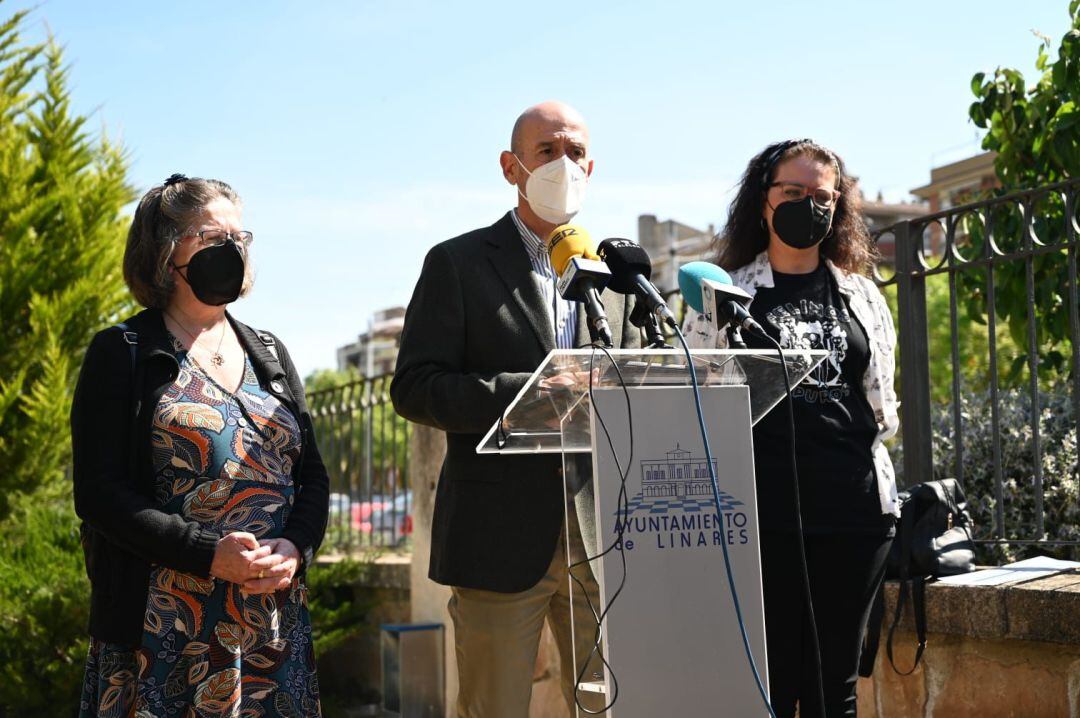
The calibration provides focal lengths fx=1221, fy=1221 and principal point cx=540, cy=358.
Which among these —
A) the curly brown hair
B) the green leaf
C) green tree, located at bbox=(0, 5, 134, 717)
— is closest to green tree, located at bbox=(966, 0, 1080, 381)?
the green leaf

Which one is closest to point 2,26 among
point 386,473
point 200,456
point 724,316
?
point 386,473

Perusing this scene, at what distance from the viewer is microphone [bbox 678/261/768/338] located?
9.12ft

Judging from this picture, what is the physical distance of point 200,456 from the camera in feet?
10.8

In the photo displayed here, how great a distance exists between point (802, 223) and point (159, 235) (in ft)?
6.48

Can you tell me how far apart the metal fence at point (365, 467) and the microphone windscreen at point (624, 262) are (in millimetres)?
5800

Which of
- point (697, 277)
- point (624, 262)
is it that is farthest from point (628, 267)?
point (697, 277)

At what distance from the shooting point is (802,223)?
3914 millimetres

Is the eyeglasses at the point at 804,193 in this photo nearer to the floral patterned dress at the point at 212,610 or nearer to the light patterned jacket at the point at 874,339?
the light patterned jacket at the point at 874,339

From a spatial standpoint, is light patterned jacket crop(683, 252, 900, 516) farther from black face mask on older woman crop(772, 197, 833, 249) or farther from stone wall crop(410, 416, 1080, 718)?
stone wall crop(410, 416, 1080, 718)

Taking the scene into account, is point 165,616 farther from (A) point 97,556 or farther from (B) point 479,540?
(B) point 479,540

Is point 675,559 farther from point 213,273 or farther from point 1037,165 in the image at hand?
point 1037,165

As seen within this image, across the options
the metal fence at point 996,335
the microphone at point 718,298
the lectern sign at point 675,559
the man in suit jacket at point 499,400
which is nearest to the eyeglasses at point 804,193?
the man in suit jacket at point 499,400

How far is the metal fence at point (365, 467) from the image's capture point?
28.8 ft

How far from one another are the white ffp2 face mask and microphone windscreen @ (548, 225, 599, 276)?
2.18ft
